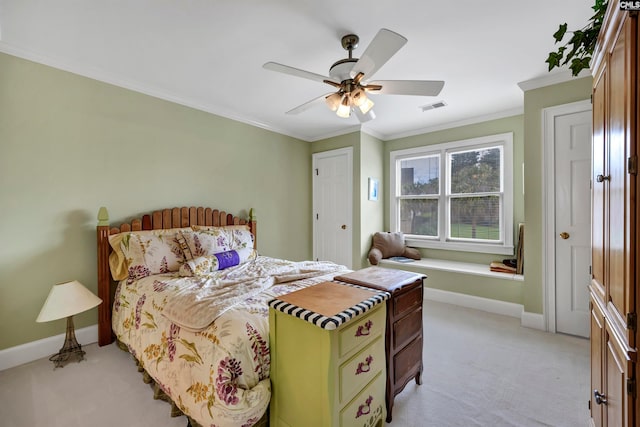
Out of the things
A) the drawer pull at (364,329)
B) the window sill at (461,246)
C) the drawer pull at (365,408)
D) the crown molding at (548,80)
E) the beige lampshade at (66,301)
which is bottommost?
the drawer pull at (365,408)

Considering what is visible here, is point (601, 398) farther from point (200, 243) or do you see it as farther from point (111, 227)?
point (111, 227)

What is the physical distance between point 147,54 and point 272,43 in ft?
3.56

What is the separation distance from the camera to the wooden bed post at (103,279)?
2402mm

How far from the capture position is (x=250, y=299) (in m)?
1.67

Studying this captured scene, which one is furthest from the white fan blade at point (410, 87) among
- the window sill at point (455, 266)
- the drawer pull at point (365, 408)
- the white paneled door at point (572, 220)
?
the window sill at point (455, 266)

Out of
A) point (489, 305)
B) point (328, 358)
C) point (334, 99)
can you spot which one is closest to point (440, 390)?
point (328, 358)

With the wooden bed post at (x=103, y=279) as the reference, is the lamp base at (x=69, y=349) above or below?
below

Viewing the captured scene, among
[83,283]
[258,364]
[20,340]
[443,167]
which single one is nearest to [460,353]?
[258,364]

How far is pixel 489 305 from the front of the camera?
3.24m

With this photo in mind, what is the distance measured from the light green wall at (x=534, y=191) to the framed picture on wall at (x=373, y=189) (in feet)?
6.62

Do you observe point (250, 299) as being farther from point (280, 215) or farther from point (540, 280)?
point (540, 280)

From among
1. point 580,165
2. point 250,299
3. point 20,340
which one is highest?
point 580,165

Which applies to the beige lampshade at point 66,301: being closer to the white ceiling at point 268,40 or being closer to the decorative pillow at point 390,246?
the white ceiling at point 268,40

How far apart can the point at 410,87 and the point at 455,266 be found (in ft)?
8.87
